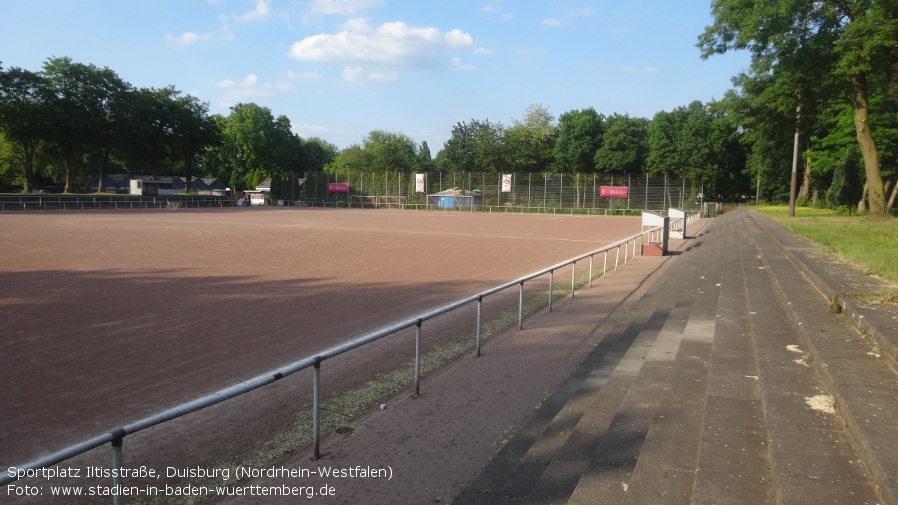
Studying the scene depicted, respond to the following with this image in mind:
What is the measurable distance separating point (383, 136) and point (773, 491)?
118 metres

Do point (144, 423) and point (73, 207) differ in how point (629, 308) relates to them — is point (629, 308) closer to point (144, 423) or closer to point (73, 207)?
point (144, 423)

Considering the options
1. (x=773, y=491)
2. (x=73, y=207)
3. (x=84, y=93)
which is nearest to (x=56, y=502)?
(x=773, y=491)

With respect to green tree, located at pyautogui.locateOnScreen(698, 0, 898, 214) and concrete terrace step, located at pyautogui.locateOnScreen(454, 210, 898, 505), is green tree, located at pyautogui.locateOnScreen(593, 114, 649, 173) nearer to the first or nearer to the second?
green tree, located at pyautogui.locateOnScreen(698, 0, 898, 214)

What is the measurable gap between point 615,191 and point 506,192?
41.9 feet

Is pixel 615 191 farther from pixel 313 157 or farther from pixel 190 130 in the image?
pixel 313 157

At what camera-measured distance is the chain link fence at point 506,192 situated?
6525 cm

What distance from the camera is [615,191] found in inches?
2569

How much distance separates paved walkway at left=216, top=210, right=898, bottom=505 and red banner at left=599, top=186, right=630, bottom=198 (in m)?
58.3

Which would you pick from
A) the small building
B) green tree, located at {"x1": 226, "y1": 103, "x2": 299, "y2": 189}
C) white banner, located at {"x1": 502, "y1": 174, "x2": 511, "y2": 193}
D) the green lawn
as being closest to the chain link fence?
white banner, located at {"x1": 502, "y1": 174, "x2": 511, "y2": 193}

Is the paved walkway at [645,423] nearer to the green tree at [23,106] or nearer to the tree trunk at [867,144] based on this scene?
the tree trunk at [867,144]

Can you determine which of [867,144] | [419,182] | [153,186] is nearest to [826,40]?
[867,144]

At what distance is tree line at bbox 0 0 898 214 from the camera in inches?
1023

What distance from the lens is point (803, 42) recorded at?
26188 mm

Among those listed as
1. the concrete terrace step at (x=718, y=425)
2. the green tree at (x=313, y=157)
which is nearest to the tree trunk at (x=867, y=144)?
the concrete terrace step at (x=718, y=425)
